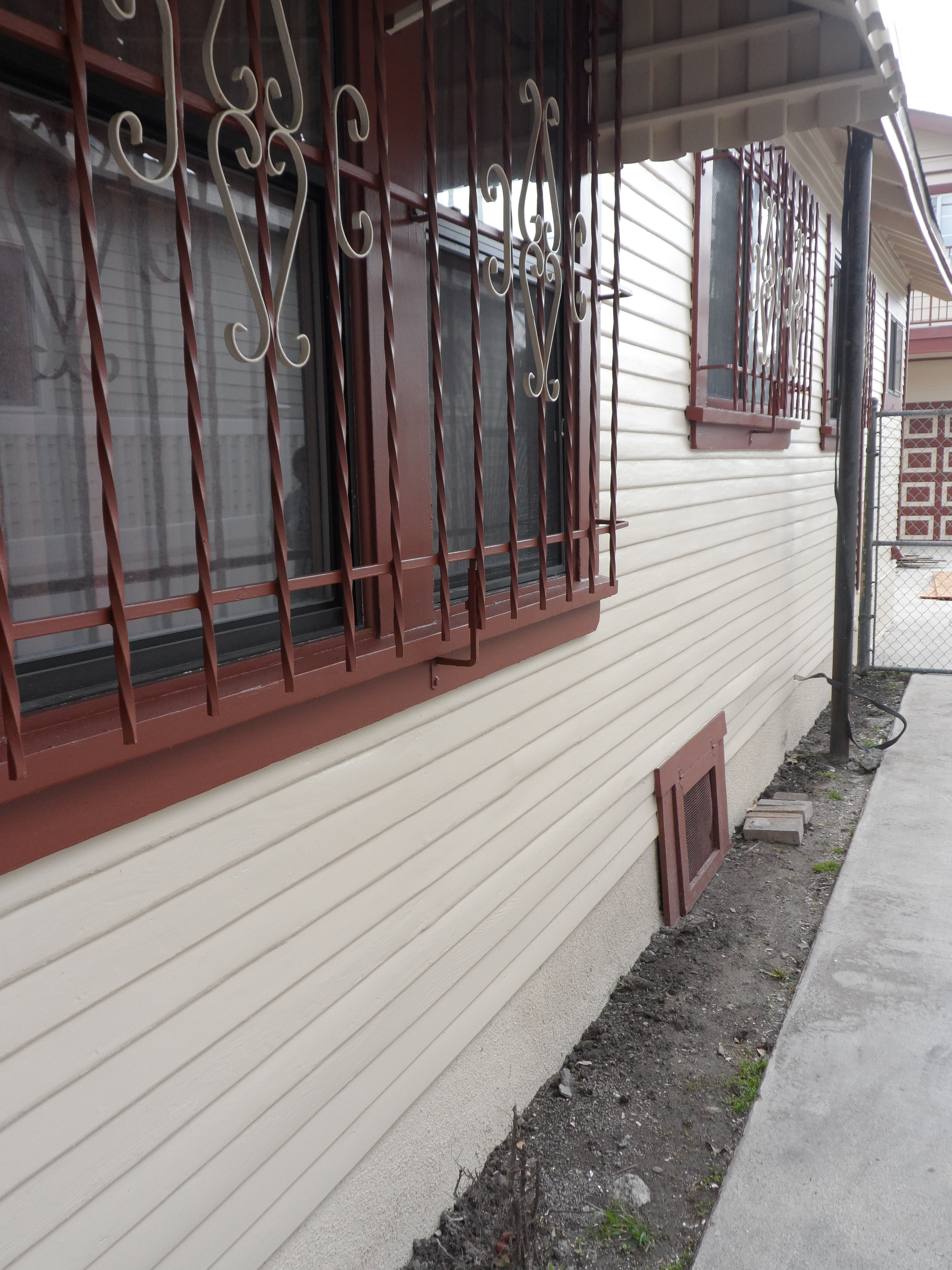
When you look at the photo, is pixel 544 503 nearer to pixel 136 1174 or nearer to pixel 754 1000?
pixel 136 1174

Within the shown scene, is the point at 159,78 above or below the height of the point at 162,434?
above

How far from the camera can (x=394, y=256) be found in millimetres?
2023

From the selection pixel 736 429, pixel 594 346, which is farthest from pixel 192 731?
pixel 736 429

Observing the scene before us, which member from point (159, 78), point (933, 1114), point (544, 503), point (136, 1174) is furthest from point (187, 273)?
point (933, 1114)

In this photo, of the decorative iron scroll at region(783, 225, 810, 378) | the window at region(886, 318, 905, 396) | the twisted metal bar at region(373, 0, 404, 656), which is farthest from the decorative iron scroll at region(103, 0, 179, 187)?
the window at region(886, 318, 905, 396)

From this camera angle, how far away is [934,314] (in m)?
17.5

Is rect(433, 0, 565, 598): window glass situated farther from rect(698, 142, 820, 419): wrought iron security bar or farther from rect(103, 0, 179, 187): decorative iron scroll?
rect(698, 142, 820, 419): wrought iron security bar

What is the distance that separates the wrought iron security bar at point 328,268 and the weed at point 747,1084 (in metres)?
1.65

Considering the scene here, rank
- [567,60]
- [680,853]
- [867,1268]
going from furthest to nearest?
[680,853], [567,60], [867,1268]

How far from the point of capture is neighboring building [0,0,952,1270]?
141 centimetres

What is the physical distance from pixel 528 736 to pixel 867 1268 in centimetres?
151

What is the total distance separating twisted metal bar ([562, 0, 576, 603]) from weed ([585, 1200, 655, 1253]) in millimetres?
1603

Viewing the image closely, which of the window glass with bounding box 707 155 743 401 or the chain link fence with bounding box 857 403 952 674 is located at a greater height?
the window glass with bounding box 707 155 743 401

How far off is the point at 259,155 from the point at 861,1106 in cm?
291
